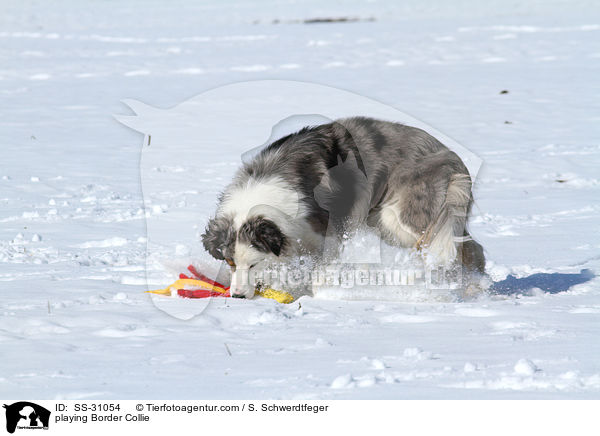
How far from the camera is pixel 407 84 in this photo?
1634 cm

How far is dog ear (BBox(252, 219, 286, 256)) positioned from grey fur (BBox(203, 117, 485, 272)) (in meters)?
0.17

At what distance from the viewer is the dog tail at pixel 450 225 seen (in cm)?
575

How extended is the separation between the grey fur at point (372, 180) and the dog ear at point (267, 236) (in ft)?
0.57

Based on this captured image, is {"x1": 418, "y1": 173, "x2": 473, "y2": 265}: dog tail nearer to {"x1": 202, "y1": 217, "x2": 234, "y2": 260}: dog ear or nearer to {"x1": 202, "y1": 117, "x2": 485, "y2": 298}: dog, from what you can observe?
{"x1": 202, "y1": 117, "x2": 485, "y2": 298}: dog

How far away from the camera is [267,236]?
5445 mm

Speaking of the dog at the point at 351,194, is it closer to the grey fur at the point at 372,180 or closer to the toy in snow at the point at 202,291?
the grey fur at the point at 372,180

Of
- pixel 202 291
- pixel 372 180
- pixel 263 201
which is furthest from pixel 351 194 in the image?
pixel 202 291

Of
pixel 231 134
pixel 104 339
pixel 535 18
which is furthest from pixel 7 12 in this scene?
pixel 104 339

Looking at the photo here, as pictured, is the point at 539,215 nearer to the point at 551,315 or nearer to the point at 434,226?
the point at 434,226

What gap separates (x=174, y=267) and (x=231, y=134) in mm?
5826
